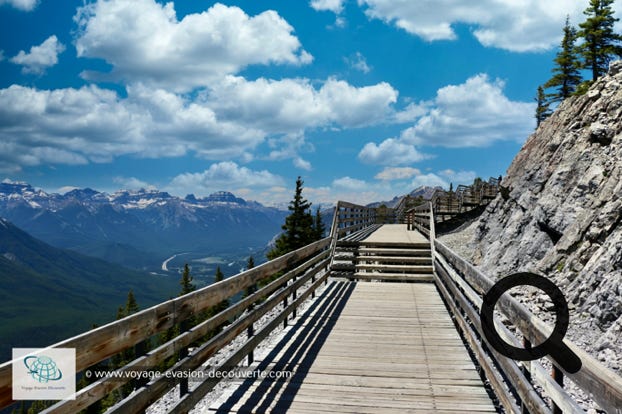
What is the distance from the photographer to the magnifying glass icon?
2.70m

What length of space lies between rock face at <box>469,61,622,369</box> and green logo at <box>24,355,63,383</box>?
7.25 metres

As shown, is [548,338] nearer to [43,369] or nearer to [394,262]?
[43,369]

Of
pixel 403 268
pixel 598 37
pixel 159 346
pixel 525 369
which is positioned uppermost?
pixel 598 37

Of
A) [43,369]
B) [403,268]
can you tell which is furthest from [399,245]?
[43,369]

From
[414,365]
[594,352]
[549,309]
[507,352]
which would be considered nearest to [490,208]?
[549,309]

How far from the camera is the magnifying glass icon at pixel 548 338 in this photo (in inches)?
106

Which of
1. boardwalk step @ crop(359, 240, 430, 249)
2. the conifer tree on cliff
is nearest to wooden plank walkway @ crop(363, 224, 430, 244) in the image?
boardwalk step @ crop(359, 240, 430, 249)

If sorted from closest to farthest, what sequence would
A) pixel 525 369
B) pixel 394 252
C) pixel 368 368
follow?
pixel 525 369, pixel 368 368, pixel 394 252

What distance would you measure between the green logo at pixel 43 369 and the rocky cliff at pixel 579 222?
7.21 meters

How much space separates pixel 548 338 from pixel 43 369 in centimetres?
329

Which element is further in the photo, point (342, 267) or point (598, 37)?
point (598, 37)

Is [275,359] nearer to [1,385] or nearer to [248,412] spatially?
[248,412]

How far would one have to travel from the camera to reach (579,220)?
11492 millimetres

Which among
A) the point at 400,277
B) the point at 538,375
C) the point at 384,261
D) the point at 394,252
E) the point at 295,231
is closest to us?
the point at 538,375
